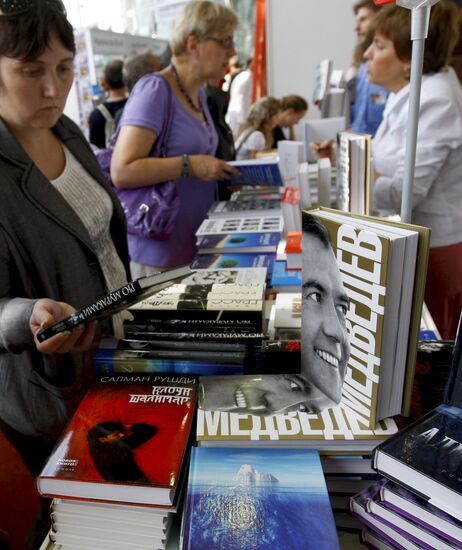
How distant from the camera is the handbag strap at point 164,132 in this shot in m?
1.83

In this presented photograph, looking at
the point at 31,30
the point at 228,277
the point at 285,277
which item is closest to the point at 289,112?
the point at 285,277

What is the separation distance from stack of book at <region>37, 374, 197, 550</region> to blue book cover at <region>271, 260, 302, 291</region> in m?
0.61

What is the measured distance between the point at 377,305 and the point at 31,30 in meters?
0.88

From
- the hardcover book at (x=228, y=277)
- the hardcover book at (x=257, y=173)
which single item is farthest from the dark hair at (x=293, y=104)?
the hardcover book at (x=228, y=277)

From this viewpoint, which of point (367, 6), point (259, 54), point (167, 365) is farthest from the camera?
point (259, 54)

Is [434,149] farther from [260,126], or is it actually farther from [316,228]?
[260,126]

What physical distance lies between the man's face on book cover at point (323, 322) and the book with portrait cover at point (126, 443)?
0.20m

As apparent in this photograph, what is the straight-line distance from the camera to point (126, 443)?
2.23 feet

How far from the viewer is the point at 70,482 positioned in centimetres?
63

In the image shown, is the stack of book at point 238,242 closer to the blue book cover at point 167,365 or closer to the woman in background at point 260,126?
the blue book cover at point 167,365

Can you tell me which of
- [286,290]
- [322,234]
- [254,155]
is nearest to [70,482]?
[322,234]

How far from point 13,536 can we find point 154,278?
755mm

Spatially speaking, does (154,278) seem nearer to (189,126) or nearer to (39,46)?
(39,46)

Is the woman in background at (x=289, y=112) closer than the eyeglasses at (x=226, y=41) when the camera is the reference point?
No
